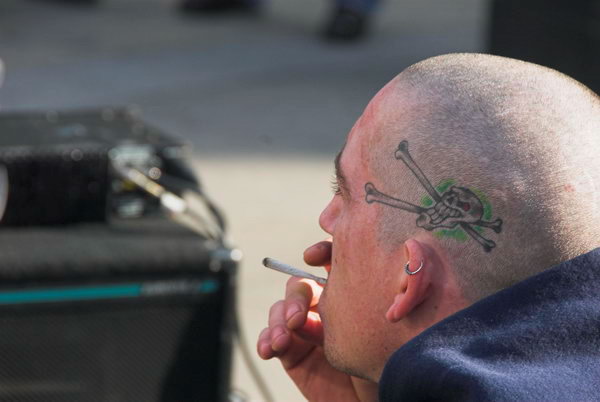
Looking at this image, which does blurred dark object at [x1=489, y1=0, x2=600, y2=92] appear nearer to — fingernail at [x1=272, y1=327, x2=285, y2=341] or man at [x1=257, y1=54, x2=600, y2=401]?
fingernail at [x1=272, y1=327, x2=285, y2=341]

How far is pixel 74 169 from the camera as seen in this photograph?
6.85 feet

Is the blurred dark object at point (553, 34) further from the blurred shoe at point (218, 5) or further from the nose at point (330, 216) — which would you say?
the blurred shoe at point (218, 5)

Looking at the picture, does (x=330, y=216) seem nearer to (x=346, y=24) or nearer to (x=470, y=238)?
(x=470, y=238)

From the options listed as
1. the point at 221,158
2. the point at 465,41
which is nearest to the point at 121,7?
the point at 465,41

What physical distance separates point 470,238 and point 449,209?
4 cm

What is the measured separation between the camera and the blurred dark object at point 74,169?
2064mm

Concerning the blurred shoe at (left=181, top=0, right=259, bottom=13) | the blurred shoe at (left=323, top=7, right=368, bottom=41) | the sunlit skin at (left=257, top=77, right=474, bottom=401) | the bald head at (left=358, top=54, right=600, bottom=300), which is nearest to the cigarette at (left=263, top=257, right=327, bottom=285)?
the sunlit skin at (left=257, top=77, right=474, bottom=401)

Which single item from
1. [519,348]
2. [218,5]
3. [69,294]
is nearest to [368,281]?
[519,348]

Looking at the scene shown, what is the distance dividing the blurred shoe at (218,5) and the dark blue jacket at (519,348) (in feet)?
19.4

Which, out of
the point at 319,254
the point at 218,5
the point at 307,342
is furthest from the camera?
the point at 218,5

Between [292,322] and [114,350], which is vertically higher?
[292,322]

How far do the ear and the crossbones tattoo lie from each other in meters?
0.03

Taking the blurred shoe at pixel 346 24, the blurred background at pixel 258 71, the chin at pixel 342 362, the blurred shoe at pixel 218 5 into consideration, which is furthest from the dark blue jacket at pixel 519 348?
the blurred shoe at pixel 218 5

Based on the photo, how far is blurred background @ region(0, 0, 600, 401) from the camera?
3.51 metres
